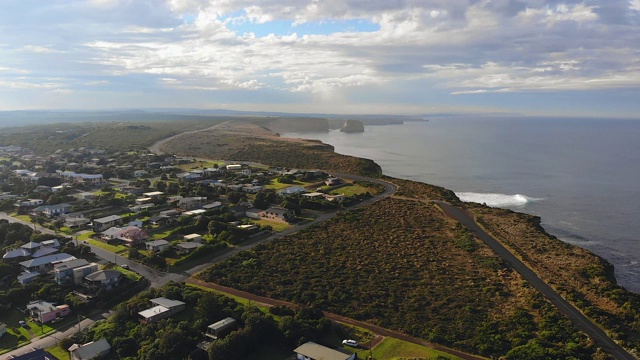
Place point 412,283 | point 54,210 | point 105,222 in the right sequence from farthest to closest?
point 54,210
point 105,222
point 412,283

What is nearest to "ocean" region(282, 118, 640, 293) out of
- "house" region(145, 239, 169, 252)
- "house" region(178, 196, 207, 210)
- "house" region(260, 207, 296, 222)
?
"house" region(260, 207, 296, 222)

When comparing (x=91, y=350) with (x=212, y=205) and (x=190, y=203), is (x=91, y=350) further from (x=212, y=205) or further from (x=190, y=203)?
(x=190, y=203)

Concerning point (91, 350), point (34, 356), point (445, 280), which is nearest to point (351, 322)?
point (445, 280)

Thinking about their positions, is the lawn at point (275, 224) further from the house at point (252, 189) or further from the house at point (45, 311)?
the house at point (45, 311)

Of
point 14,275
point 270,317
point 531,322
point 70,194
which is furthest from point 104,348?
point 70,194

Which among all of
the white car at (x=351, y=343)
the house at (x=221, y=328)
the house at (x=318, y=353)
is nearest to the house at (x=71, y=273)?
the house at (x=221, y=328)

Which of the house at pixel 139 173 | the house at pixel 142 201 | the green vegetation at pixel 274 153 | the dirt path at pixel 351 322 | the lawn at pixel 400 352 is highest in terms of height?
the green vegetation at pixel 274 153
